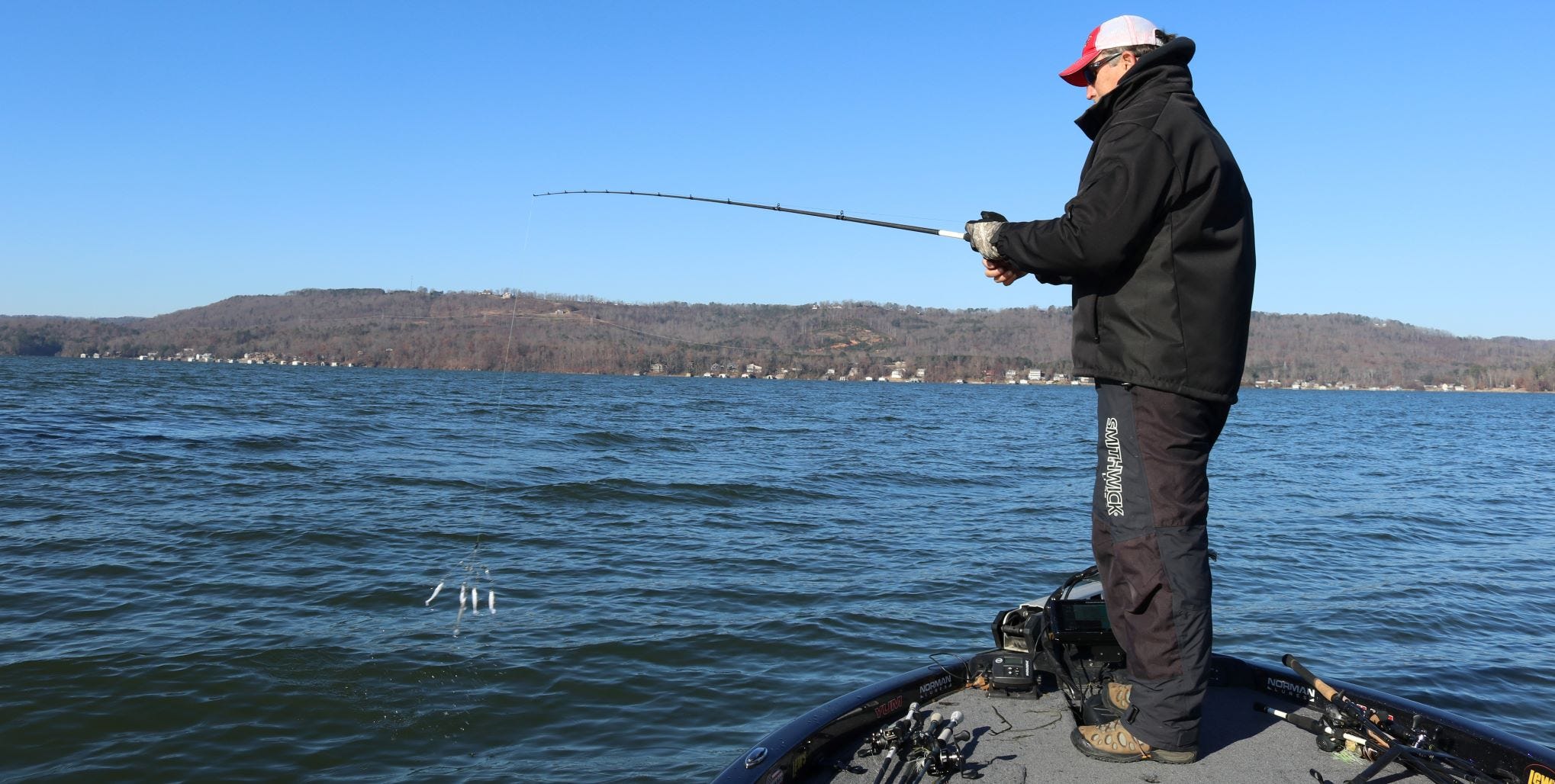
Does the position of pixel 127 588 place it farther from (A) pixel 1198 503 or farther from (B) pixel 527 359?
(B) pixel 527 359

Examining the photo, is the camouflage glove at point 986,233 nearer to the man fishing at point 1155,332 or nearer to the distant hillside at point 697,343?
the man fishing at point 1155,332

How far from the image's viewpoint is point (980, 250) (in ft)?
12.6

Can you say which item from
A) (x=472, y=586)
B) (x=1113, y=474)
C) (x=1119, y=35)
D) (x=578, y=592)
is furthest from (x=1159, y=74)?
(x=472, y=586)

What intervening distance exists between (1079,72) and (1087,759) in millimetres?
2507

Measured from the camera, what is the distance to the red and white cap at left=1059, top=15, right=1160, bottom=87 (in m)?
3.64

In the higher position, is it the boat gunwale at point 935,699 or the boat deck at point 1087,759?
the boat gunwale at point 935,699

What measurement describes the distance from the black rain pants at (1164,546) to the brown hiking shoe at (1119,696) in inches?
14.5

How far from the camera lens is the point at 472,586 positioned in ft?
36.6

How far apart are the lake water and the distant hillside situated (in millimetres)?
78996

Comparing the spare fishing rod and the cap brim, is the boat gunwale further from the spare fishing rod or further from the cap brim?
the cap brim

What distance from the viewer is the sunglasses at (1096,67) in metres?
3.66

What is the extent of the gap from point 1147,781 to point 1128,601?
0.59m

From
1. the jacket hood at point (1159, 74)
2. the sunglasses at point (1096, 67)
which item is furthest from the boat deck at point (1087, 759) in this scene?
the sunglasses at point (1096, 67)

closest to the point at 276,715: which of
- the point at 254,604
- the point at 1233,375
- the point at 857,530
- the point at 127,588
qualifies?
the point at 254,604
